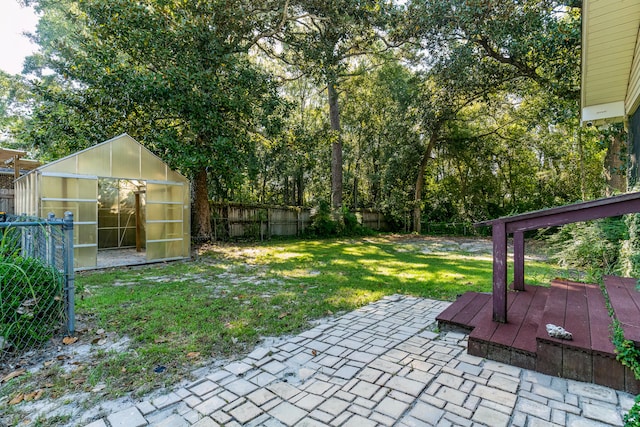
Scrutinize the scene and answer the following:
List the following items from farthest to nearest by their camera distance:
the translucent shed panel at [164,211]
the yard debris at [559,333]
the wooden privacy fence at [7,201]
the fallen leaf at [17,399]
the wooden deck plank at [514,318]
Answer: the wooden privacy fence at [7,201] < the translucent shed panel at [164,211] < the wooden deck plank at [514,318] < the yard debris at [559,333] < the fallen leaf at [17,399]

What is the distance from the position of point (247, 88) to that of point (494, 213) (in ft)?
46.7

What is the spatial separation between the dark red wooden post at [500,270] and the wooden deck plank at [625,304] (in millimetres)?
800

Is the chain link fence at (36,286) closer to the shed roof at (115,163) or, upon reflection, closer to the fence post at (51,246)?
the fence post at (51,246)

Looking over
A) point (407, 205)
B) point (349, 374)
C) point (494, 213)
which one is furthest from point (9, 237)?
point (494, 213)

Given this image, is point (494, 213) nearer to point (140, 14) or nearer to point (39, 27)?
point (140, 14)

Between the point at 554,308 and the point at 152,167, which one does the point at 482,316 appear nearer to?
the point at 554,308

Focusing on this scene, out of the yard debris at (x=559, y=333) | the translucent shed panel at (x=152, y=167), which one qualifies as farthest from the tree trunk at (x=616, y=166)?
the translucent shed panel at (x=152, y=167)

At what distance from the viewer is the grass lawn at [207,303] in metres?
2.48

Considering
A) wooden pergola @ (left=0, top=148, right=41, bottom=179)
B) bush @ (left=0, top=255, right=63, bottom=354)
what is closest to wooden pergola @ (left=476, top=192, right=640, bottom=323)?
bush @ (left=0, top=255, right=63, bottom=354)

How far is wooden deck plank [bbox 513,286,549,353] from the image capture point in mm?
2477

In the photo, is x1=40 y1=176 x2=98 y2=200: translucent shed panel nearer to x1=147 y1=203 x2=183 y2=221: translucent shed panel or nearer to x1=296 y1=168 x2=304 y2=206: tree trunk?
x1=147 y1=203 x2=183 y2=221: translucent shed panel

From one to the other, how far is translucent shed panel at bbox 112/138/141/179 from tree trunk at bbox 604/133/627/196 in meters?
10.4

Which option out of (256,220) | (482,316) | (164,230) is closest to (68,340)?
(482,316)

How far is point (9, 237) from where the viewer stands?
3.29 metres
